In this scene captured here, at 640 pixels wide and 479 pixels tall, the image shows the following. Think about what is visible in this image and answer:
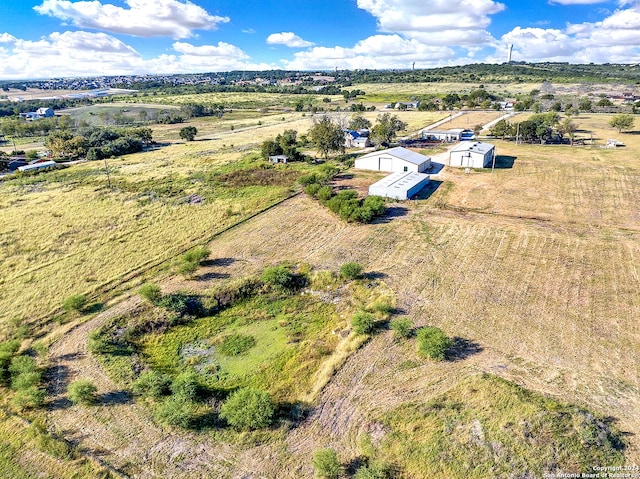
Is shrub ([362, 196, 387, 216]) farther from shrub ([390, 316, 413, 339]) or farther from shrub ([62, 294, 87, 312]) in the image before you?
shrub ([62, 294, 87, 312])

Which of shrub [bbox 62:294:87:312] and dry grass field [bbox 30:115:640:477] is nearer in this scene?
dry grass field [bbox 30:115:640:477]

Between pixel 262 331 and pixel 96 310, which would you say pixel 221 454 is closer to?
pixel 262 331

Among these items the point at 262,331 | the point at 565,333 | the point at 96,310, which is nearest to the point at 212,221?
the point at 96,310

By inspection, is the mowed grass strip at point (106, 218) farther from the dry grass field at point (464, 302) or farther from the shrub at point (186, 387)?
the shrub at point (186, 387)

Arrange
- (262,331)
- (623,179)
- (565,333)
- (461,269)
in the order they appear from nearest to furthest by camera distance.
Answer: (565,333) < (262,331) < (461,269) < (623,179)

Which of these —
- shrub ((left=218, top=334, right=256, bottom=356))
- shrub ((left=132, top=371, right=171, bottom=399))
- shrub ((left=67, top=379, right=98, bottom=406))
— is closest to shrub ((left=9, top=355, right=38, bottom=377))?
shrub ((left=67, top=379, right=98, bottom=406))
